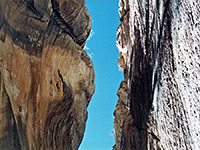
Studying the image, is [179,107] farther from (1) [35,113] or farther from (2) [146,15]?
(1) [35,113]

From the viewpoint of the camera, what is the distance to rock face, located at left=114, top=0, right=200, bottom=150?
2205 millimetres

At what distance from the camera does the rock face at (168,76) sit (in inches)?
86.8

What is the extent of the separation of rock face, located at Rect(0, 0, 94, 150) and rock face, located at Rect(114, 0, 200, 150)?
12.3 feet

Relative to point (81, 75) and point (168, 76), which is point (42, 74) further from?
point (168, 76)

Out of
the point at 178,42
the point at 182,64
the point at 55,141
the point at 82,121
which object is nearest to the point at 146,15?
the point at 178,42

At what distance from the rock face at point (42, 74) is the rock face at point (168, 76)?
3.74 meters

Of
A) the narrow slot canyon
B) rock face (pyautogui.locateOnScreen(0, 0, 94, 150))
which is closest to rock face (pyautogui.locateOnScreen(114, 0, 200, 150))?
the narrow slot canyon

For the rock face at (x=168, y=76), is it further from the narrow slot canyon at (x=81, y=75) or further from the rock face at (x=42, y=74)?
the rock face at (x=42, y=74)

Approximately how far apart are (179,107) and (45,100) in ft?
19.1

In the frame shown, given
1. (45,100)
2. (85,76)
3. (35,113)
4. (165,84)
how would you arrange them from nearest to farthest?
(165,84) < (35,113) < (45,100) < (85,76)

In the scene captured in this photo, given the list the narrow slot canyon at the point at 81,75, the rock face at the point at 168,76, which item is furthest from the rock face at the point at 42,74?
the rock face at the point at 168,76

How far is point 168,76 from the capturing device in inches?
110

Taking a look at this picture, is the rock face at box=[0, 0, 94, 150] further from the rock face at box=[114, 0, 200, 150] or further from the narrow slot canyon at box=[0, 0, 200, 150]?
the rock face at box=[114, 0, 200, 150]

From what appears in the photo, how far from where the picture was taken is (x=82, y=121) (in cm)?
990
